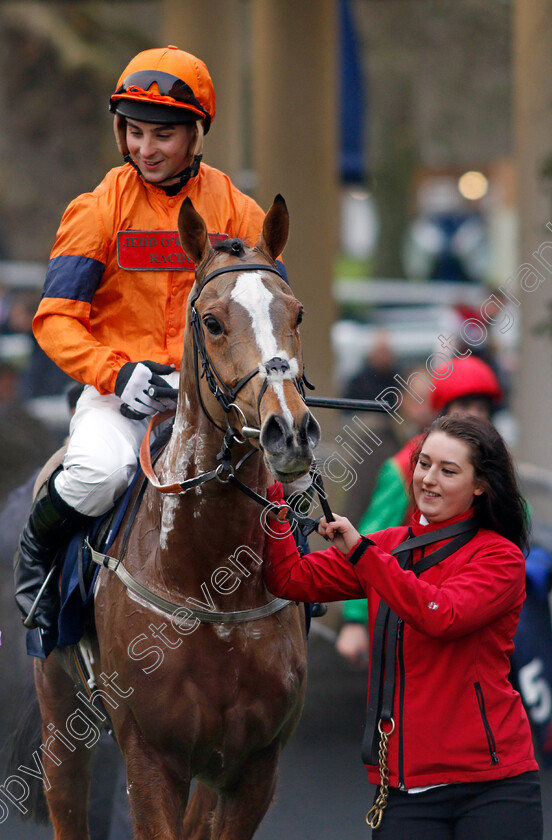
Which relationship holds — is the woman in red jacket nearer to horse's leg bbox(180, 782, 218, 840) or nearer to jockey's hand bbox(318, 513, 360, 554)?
jockey's hand bbox(318, 513, 360, 554)

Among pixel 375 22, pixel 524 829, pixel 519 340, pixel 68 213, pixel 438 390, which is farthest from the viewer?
pixel 375 22

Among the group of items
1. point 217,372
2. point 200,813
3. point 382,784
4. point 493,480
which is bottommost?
point 200,813

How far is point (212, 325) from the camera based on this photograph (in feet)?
9.29

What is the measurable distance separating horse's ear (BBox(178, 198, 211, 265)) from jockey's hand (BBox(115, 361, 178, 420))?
1.37ft

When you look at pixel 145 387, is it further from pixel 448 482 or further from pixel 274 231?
pixel 448 482

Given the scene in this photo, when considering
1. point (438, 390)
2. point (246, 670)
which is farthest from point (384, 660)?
point (438, 390)

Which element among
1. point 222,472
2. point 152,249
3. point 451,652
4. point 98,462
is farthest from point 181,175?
point 451,652

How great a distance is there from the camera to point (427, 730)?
2.76 meters

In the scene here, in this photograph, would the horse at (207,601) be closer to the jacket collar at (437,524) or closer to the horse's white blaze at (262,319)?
the horse's white blaze at (262,319)

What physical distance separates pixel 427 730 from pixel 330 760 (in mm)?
3326

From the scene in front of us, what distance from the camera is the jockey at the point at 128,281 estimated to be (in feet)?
11.0

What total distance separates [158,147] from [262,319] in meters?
0.92

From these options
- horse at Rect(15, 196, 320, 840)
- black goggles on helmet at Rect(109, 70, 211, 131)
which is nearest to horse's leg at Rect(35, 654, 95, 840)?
horse at Rect(15, 196, 320, 840)

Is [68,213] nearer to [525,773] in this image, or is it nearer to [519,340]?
[525,773]
